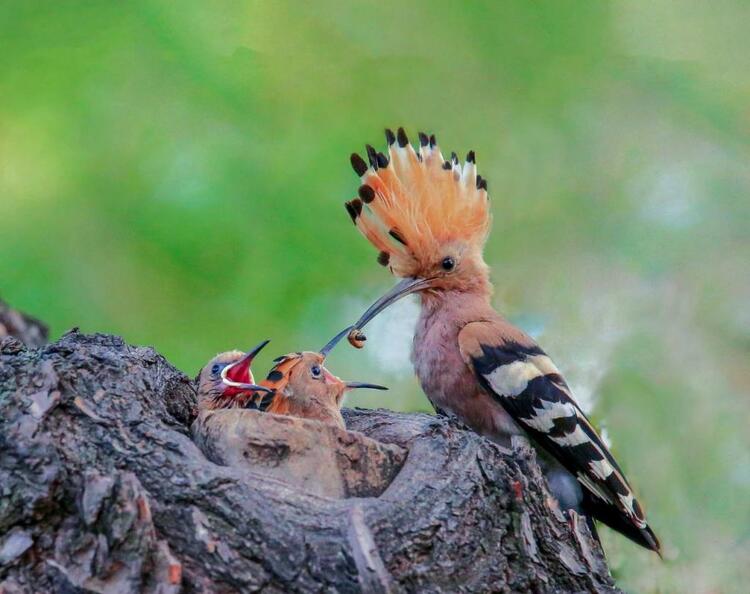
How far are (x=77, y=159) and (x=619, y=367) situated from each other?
1678mm

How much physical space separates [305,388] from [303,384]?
0.01m

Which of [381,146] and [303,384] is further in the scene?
[381,146]

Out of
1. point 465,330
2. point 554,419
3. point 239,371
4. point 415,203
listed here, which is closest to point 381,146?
point 415,203

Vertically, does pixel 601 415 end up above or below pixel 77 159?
below

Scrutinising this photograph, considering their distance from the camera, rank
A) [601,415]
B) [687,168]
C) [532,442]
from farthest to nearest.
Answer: [687,168] → [601,415] → [532,442]

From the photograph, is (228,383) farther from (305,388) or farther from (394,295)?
(394,295)

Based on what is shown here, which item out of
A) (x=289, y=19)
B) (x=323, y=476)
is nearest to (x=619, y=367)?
(x=323, y=476)

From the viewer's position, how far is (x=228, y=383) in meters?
2.21

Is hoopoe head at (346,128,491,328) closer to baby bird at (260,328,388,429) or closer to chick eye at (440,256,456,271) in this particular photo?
chick eye at (440,256,456,271)

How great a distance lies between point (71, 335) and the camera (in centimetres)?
201

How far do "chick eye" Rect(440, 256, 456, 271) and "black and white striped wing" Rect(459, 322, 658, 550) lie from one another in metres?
0.26

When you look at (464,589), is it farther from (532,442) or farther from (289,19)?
(289,19)

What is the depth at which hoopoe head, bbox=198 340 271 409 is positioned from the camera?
2203 mm

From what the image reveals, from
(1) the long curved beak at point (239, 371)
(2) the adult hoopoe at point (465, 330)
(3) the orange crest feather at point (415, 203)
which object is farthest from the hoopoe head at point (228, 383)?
(3) the orange crest feather at point (415, 203)
